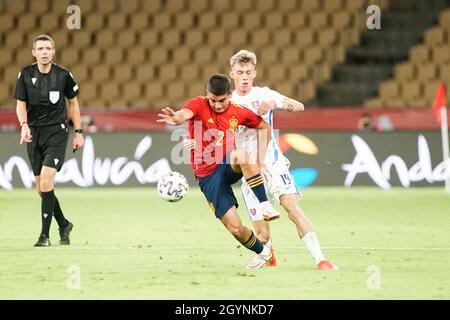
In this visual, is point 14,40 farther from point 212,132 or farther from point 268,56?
point 212,132

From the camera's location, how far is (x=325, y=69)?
26.9 m

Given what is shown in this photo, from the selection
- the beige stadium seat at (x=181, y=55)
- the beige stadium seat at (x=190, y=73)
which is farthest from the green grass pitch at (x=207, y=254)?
the beige stadium seat at (x=181, y=55)

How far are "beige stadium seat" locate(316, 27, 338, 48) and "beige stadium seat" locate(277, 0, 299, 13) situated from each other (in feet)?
4.19

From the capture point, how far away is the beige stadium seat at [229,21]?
28.2 m

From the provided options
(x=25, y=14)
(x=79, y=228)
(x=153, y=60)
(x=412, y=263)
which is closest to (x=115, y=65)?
(x=153, y=60)

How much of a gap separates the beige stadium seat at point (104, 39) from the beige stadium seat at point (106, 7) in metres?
0.85

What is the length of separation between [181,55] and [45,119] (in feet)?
52.0

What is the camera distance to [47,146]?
12.1 m

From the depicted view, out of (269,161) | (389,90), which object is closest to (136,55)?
(389,90)

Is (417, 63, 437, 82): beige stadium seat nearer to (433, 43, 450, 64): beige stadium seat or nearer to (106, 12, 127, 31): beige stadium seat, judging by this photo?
(433, 43, 450, 64): beige stadium seat

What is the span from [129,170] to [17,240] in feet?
29.4

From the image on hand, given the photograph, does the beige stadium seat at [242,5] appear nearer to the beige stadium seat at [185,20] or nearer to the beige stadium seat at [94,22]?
the beige stadium seat at [185,20]

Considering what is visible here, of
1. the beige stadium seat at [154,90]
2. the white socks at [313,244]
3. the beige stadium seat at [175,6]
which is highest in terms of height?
the beige stadium seat at [175,6]

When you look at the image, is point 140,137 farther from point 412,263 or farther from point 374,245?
point 412,263
